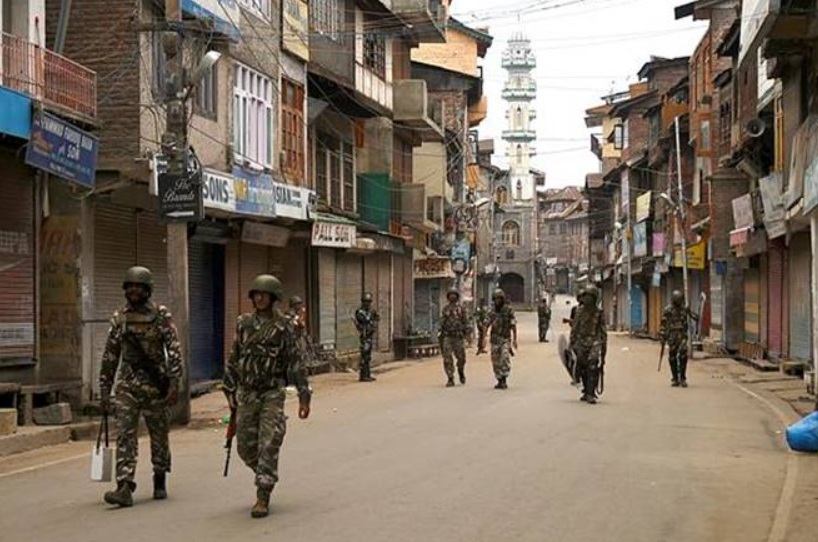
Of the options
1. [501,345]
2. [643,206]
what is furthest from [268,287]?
[643,206]

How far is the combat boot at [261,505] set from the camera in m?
8.95

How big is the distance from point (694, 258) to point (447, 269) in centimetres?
970

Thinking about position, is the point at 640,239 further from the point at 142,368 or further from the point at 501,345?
the point at 142,368

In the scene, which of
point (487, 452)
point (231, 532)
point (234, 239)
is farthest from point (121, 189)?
point (231, 532)

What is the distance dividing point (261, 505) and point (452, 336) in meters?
15.2

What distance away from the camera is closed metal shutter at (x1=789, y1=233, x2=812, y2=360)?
25.9m

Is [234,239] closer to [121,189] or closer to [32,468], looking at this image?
[121,189]

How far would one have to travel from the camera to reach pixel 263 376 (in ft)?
30.5

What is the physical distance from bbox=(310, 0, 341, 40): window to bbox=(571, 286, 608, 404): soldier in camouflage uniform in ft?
39.8

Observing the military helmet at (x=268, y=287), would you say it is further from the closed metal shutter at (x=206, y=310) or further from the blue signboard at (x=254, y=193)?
the closed metal shutter at (x=206, y=310)

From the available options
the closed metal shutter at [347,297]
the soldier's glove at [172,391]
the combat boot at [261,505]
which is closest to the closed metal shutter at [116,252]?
the soldier's glove at [172,391]

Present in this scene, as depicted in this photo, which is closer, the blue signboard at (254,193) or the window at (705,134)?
the blue signboard at (254,193)

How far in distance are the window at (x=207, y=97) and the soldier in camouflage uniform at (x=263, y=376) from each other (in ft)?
39.0

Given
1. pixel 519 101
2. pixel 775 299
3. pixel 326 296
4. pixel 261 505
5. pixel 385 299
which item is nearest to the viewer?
pixel 261 505
